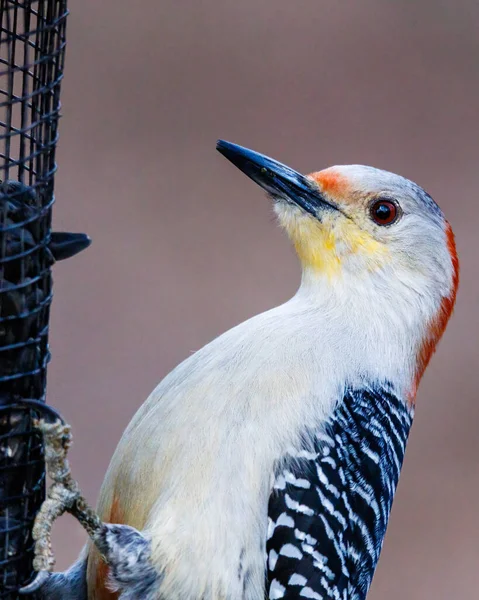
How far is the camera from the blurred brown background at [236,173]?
797 cm

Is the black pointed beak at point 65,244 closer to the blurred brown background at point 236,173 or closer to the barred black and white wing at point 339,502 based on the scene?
the barred black and white wing at point 339,502

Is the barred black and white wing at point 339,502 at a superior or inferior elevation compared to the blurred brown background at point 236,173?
inferior

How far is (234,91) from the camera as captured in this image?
31.4 ft

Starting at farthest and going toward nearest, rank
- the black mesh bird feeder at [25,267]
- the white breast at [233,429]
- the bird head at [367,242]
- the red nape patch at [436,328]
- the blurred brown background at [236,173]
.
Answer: the blurred brown background at [236,173], the red nape patch at [436,328], the bird head at [367,242], the white breast at [233,429], the black mesh bird feeder at [25,267]

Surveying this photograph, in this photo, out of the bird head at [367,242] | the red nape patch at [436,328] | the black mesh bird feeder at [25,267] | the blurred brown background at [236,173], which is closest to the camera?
the black mesh bird feeder at [25,267]

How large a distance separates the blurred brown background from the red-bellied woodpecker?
3.95 metres

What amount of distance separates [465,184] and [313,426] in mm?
6458

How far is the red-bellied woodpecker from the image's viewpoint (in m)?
3.29

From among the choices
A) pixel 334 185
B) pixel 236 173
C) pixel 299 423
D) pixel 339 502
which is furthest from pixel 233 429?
pixel 236 173

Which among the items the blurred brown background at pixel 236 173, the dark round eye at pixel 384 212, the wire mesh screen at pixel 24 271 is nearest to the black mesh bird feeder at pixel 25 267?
the wire mesh screen at pixel 24 271

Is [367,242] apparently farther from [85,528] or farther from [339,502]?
[85,528]

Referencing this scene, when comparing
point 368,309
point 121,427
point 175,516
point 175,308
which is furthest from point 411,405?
point 175,308

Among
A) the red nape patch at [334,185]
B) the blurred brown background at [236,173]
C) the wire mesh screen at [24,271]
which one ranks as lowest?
the wire mesh screen at [24,271]

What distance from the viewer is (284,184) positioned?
12.6 ft
